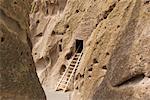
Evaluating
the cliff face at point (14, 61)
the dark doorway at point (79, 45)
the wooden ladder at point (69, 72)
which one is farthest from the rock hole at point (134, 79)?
the dark doorway at point (79, 45)

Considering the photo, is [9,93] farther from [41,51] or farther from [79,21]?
[41,51]

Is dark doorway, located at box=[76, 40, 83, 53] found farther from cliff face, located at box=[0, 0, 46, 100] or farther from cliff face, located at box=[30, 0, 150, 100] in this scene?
cliff face, located at box=[0, 0, 46, 100]

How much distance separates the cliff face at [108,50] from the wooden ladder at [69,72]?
433 millimetres

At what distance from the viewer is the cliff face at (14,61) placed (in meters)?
5.09

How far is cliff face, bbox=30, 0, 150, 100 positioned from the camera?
7.12 metres

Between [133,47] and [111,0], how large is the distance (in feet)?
14.8

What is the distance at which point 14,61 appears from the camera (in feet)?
17.4

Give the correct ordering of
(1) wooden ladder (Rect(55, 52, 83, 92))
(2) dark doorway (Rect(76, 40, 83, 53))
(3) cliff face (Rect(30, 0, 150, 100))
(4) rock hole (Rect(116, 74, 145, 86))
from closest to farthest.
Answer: (4) rock hole (Rect(116, 74, 145, 86)), (3) cliff face (Rect(30, 0, 150, 100)), (1) wooden ladder (Rect(55, 52, 83, 92)), (2) dark doorway (Rect(76, 40, 83, 53))

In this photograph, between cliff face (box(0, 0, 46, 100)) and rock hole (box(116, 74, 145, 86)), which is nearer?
cliff face (box(0, 0, 46, 100))

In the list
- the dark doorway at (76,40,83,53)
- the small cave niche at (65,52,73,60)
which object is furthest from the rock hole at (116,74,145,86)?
the small cave niche at (65,52,73,60)

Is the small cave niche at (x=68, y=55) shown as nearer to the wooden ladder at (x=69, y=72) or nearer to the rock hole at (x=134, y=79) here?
the wooden ladder at (x=69, y=72)

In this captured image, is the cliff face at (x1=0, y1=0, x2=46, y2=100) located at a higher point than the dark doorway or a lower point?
higher

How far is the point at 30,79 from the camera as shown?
215 inches

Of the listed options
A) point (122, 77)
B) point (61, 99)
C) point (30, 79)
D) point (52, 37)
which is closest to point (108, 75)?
point (122, 77)
